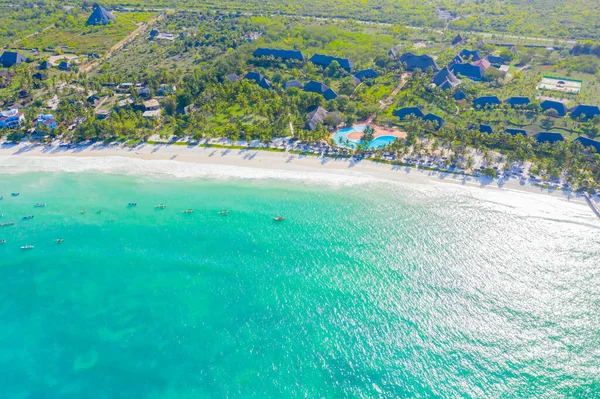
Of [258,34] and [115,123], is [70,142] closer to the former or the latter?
[115,123]

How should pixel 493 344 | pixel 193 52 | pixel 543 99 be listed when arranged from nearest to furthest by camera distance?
pixel 493 344 < pixel 543 99 < pixel 193 52

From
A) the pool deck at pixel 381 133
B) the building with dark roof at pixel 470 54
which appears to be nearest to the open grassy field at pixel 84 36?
the pool deck at pixel 381 133

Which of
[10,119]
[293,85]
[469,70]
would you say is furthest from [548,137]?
[10,119]

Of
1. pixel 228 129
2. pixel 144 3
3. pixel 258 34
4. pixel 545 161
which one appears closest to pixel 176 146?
pixel 228 129

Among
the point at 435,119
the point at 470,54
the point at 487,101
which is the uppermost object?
the point at 470,54

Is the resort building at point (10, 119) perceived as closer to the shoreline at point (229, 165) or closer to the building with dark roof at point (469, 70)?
the shoreline at point (229, 165)

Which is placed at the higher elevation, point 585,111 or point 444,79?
point 444,79

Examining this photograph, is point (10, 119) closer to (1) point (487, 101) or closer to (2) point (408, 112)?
(2) point (408, 112)

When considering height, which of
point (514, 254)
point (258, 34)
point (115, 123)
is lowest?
point (514, 254)
